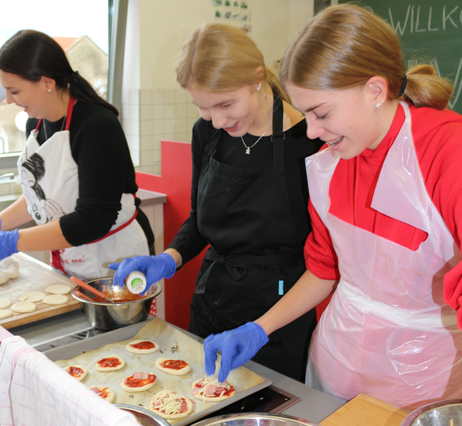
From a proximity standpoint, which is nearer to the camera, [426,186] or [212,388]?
[426,186]

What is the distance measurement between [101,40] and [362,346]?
3.38 meters

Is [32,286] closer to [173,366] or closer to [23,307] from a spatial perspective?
[23,307]

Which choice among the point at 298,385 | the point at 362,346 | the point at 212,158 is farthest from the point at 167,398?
the point at 212,158

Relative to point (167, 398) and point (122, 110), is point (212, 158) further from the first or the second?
point (122, 110)

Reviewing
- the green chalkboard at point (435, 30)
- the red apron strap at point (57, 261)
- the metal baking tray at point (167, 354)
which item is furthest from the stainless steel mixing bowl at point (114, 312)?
the green chalkboard at point (435, 30)

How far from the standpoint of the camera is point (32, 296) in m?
1.49

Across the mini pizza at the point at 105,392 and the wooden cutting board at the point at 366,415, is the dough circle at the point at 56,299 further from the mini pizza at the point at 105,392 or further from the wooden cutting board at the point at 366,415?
the wooden cutting board at the point at 366,415

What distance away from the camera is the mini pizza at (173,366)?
1166 mm

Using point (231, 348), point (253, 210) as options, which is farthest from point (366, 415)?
point (253, 210)

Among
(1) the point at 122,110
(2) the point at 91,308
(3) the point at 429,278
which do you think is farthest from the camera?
(1) the point at 122,110

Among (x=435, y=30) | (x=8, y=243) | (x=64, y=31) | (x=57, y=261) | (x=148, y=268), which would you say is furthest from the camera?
(x=64, y=31)

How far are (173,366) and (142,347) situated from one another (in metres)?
0.12

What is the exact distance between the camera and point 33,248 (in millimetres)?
1602

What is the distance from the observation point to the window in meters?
3.12
